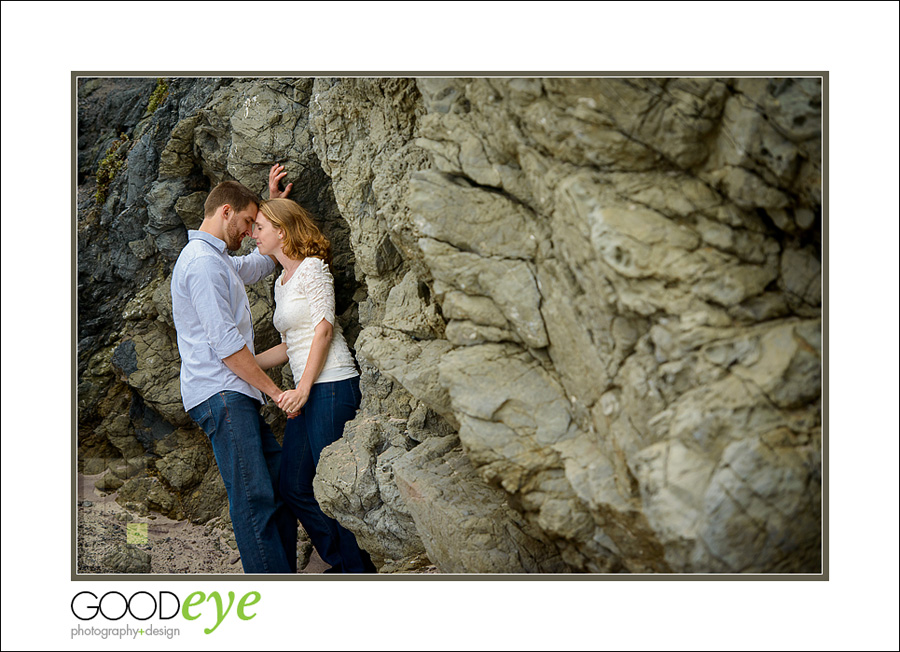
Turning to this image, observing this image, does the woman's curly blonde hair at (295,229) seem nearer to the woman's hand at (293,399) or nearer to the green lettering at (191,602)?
the woman's hand at (293,399)

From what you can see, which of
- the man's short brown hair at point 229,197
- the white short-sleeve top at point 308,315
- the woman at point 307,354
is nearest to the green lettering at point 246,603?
the woman at point 307,354

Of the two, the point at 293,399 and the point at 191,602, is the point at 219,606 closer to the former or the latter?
the point at 191,602

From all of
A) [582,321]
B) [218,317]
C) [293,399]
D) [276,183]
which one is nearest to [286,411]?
[293,399]

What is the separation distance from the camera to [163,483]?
18.4 ft

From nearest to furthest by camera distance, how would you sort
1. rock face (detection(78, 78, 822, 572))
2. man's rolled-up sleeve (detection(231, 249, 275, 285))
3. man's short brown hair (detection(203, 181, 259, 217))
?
1. rock face (detection(78, 78, 822, 572))
2. man's short brown hair (detection(203, 181, 259, 217))
3. man's rolled-up sleeve (detection(231, 249, 275, 285))

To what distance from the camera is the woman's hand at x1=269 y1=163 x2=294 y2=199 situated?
484 centimetres

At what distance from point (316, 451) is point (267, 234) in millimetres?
1444

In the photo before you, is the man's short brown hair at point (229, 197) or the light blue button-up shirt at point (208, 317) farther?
the man's short brown hair at point (229, 197)

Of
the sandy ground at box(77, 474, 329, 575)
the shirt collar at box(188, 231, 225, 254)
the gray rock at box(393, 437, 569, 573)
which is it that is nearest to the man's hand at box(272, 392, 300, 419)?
the gray rock at box(393, 437, 569, 573)

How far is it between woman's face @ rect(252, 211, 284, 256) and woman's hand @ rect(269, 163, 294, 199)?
0.28m

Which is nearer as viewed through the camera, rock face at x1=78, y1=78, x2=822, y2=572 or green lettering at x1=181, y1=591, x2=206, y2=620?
A: rock face at x1=78, y1=78, x2=822, y2=572

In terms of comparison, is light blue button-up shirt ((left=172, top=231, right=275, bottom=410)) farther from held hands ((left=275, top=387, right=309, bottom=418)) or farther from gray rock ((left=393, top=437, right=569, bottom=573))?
gray rock ((left=393, top=437, right=569, bottom=573))

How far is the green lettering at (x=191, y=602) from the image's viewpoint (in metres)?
3.59

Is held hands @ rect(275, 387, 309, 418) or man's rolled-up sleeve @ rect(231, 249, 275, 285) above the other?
man's rolled-up sleeve @ rect(231, 249, 275, 285)
